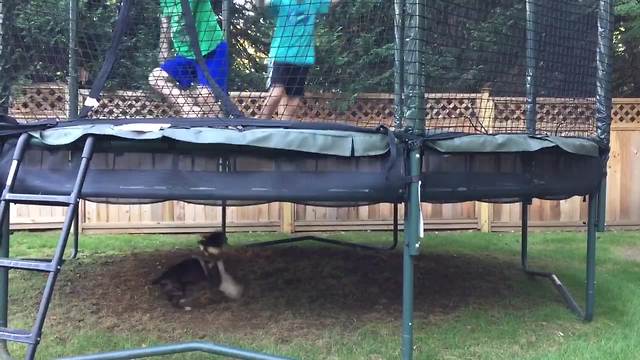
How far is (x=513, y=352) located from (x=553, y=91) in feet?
6.32

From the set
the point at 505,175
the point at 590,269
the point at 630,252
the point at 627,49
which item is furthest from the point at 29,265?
the point at 627,49

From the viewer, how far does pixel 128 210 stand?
25.7 feet

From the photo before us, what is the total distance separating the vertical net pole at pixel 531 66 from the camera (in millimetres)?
4191

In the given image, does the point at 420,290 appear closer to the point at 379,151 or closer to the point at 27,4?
the point at 379,151

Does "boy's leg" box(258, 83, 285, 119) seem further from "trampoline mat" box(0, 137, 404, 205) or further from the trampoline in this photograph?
"trampoline mat" box(0, 137, 404, 205)

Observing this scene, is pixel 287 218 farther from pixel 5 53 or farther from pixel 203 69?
pixel 5 53

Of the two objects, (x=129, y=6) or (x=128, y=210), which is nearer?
(x=129, y=6)

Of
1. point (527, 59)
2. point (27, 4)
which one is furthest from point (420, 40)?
point (27, 4)

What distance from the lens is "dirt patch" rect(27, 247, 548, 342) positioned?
4.31m

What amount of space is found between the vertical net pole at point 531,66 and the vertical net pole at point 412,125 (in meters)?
1.12

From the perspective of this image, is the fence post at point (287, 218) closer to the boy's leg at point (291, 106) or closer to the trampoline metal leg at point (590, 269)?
the boy's leg at point (291, 106)

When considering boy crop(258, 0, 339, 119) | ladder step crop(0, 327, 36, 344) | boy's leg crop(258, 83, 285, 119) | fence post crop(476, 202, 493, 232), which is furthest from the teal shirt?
fence post crop(476, 202, 493, 232)

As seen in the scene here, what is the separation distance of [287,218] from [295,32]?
12.8 feet

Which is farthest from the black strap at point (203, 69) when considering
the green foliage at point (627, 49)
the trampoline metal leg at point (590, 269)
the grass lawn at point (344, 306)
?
the green foliage at point (627, 49)
